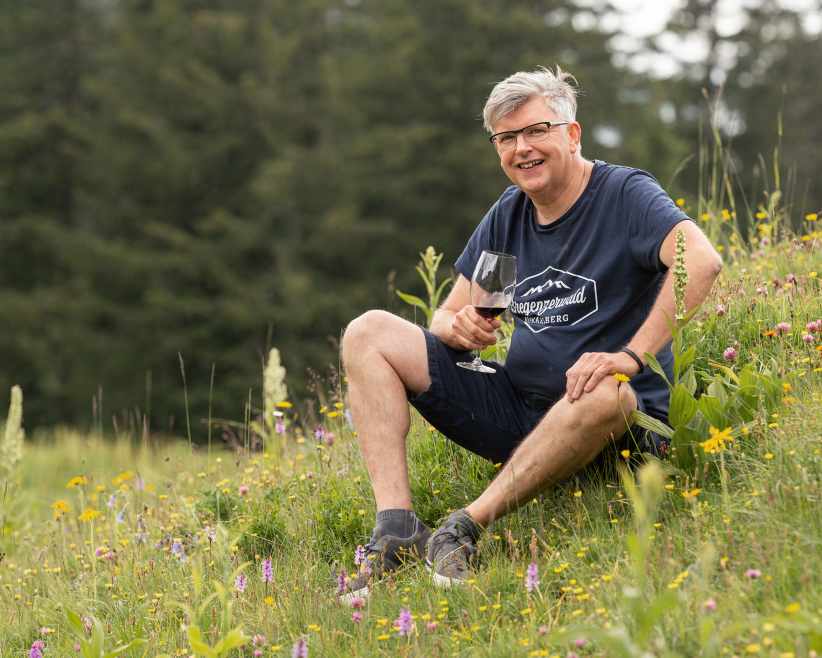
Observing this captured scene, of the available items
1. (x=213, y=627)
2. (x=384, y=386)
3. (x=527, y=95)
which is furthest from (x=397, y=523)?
(x=527, y=95)

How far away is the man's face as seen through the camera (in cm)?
379

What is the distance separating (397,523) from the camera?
3.60 m

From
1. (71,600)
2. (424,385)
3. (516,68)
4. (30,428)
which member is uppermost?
(516,68)

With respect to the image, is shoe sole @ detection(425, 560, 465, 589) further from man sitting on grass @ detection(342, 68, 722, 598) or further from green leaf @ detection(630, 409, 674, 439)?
green leaf @ detection(630, 409, 674, 439)

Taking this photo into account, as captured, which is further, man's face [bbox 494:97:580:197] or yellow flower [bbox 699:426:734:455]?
man's face [bbox 494:97:580:197]

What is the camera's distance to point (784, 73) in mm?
26516

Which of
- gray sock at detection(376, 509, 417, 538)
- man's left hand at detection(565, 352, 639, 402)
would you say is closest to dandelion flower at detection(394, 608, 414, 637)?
gray sock at detection(376, 509, 417, 538)

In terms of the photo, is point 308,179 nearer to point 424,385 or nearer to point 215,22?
point 215,22

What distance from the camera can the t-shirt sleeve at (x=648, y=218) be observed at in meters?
3.50

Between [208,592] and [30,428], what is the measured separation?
19857 millimetres

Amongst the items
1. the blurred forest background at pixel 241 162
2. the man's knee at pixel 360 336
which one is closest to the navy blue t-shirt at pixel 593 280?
the man's knee at pixel 360 336

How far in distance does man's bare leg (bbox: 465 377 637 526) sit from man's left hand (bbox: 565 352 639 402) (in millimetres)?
21

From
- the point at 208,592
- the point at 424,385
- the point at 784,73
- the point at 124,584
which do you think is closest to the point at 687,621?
the point at 424,385

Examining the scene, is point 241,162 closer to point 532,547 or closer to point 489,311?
point 489,311
